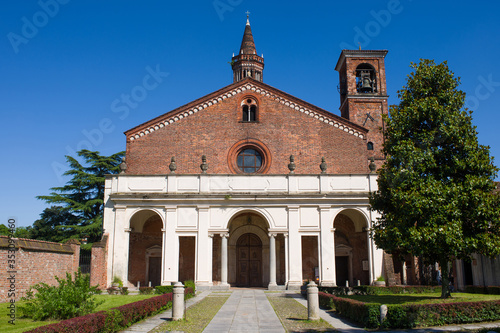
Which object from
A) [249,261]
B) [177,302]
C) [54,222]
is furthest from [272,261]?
[54,222]

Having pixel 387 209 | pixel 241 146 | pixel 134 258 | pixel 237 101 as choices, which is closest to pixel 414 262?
pixel 387 209

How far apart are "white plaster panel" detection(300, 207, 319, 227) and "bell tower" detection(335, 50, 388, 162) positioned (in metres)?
7.88

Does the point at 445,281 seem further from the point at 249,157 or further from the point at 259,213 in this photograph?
A: the point at 249,157

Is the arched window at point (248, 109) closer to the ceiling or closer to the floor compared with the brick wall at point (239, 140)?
closer to the ceiling

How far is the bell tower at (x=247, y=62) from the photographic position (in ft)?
178

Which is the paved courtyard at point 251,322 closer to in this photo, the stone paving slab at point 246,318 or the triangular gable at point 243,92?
the stone paving slab at point 246,318

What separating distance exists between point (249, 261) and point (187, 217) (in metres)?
5.35

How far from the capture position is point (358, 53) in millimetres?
33094

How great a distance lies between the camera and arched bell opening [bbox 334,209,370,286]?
26562 millimetres

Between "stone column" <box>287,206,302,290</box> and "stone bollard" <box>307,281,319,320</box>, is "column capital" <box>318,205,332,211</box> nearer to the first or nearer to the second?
"stone column" <box>287,206,302,290</box>

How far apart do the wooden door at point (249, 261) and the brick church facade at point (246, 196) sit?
6 cm

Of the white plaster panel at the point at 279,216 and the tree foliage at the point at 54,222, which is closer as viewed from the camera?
the white plaster panel at the point at 279,216

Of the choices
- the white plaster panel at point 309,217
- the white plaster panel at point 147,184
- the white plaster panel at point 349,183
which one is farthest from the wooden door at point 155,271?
the white plaster panel at point 349,183

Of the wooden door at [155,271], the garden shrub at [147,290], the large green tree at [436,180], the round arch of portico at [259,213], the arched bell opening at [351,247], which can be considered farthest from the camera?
the wooden door at [155,271]
